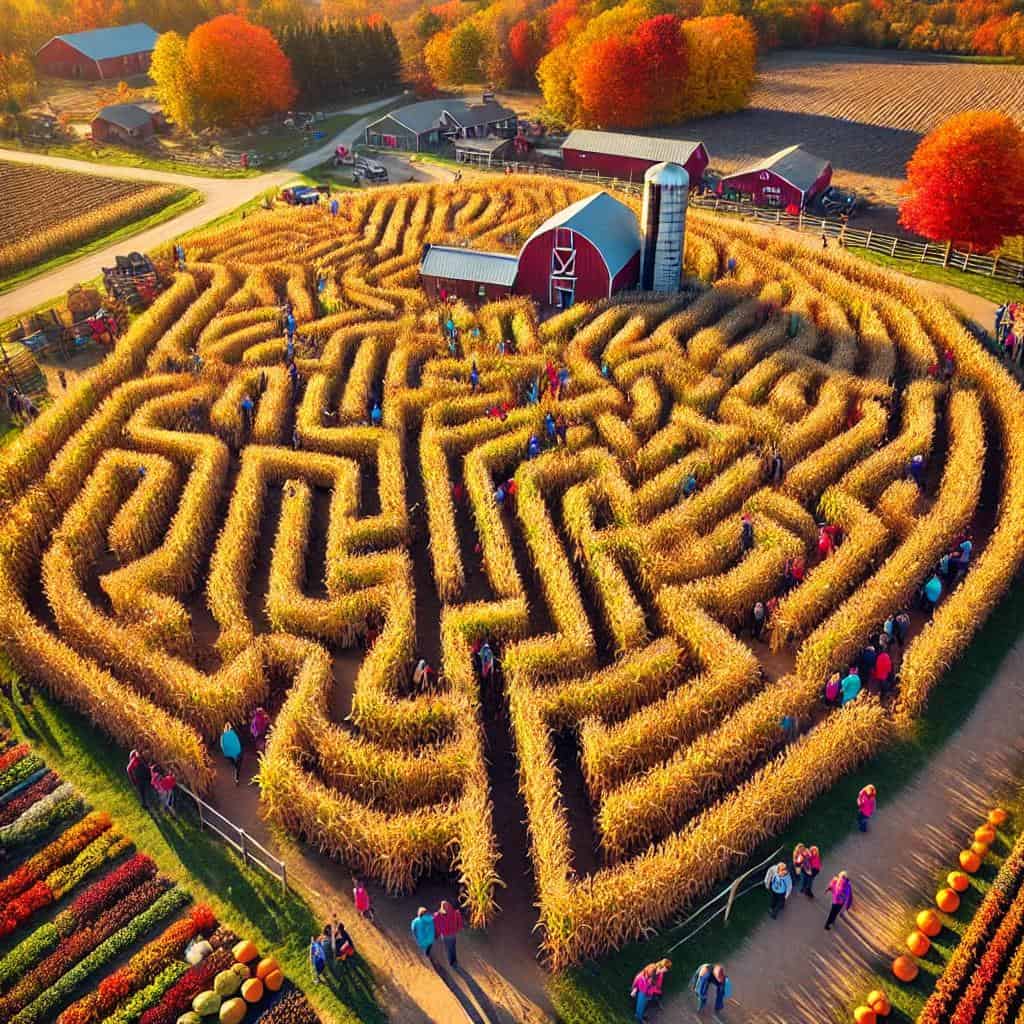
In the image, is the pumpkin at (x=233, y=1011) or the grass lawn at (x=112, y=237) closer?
the pumpkin at (x=233, y=1011)

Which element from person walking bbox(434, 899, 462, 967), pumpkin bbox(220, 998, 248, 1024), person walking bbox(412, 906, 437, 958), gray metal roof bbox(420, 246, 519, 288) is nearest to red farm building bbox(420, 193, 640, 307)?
gray metal roof bbox(420, 246, 519, 288)

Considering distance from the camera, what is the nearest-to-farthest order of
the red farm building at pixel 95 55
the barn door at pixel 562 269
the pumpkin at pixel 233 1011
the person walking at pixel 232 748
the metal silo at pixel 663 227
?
the pumpkin at pixel 233 1011 → the person walking at pixel 232 748 → the metal silo at pixel 663 227 → the barn door at pixel 562 269 → the red farm building at pixel 95 55

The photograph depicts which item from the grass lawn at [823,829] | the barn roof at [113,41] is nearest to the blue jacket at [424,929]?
the grass lawn at [823,829]

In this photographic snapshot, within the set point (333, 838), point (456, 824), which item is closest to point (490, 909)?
point (456, 824)

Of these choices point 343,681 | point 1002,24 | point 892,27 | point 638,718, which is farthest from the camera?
point 892,27

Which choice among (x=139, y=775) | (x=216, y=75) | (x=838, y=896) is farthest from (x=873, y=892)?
(x=216, y=75)

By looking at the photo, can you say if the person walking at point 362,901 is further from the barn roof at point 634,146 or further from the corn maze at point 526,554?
the barn roof at point 634,146

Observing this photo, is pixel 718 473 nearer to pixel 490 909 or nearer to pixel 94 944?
pixel 490 909

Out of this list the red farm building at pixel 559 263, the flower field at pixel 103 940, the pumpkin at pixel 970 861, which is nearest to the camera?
the flower field at pixel 103 940
